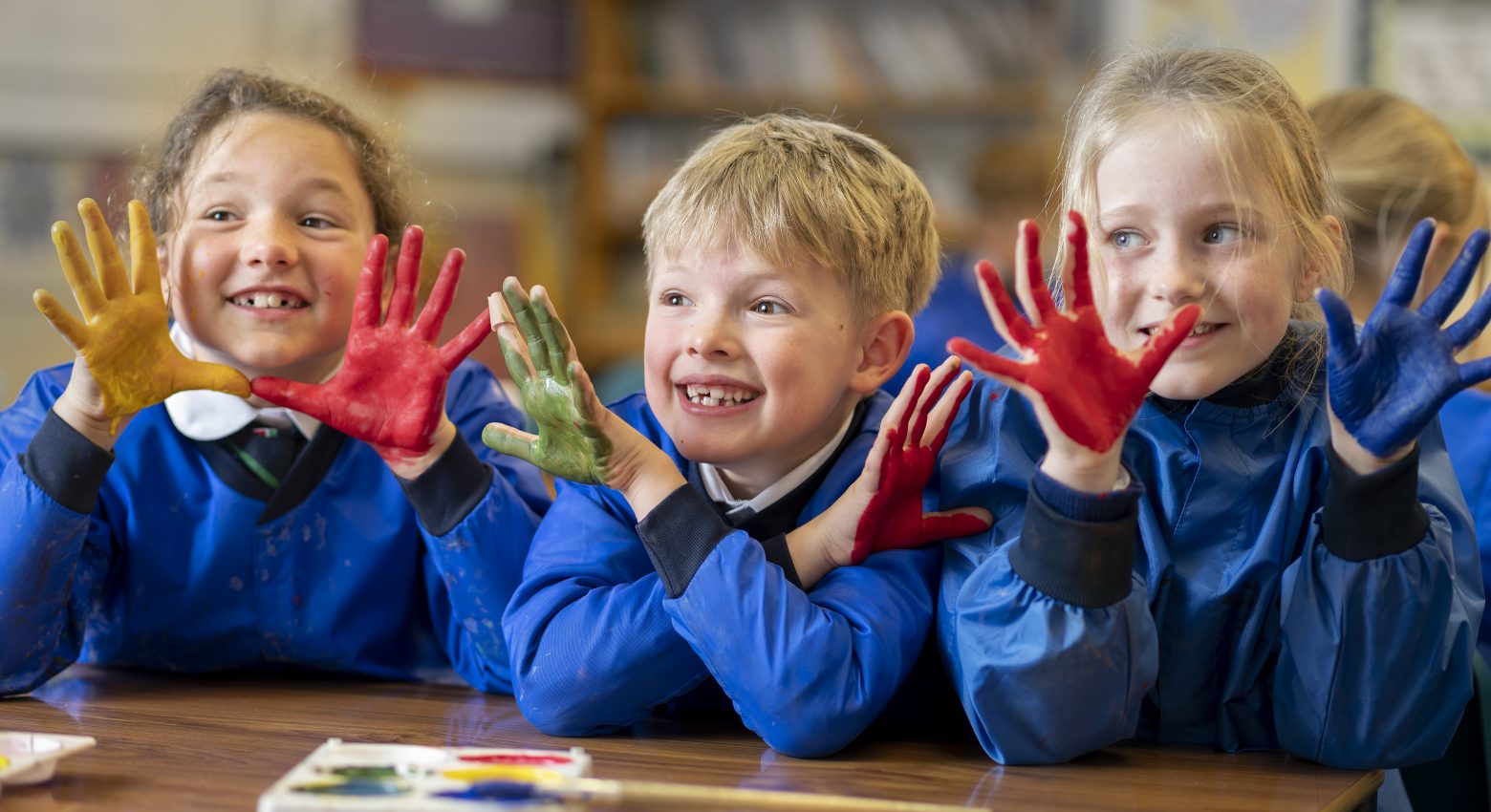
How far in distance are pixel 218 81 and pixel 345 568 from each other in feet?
1.71

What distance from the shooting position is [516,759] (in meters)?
0.91

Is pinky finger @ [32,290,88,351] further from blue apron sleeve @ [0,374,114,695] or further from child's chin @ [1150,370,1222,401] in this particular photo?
child's chin @ [1150,370,1222,401]

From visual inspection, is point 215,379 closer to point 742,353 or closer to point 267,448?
point 267,448

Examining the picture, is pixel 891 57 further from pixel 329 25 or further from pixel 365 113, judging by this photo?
pixel 365 113

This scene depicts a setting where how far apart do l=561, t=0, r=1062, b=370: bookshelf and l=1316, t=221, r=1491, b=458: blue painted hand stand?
3.00m

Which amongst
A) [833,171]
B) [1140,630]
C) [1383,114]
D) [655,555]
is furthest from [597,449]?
[1383,114]

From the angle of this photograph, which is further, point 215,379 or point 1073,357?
point 215,379

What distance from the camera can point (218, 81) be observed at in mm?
1439

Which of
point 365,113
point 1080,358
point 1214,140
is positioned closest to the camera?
point 1080,358

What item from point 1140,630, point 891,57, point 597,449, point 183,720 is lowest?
point 183,720

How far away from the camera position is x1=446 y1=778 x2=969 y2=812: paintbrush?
82 centimetres

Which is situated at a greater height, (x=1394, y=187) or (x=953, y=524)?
(x=1394, y=187)

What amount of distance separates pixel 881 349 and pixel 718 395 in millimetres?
173

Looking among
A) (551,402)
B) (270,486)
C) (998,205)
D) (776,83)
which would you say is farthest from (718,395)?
(776,83)
